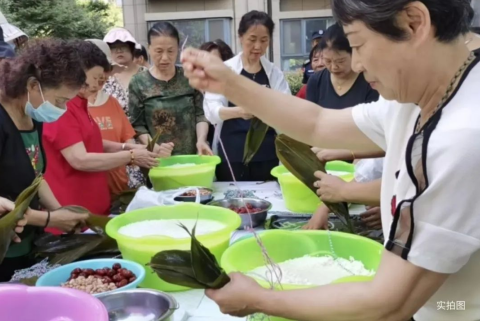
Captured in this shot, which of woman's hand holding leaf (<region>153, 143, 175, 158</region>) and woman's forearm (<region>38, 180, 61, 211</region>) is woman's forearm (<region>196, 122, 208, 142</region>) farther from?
woman's forearm (<region>38, 180, 61, 211</region>)

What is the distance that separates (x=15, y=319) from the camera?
1062 millimetres

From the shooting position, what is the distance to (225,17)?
32.1 ft

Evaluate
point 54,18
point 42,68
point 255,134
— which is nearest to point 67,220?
point 42,68

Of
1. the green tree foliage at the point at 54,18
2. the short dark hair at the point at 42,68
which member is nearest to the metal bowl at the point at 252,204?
the short dark hair at the point at 42,68

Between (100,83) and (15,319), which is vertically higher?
(100,83)

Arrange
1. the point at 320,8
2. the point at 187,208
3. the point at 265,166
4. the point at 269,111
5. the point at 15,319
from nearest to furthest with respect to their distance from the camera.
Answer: the point at 15,319 → the point at 269,111 → the point at 187,208 → the point at 265,166 → the point at 320,8

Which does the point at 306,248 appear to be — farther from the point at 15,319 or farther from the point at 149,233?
the point at 15,319

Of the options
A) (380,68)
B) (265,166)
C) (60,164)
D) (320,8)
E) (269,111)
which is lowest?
(265,166)

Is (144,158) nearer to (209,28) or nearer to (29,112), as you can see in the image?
(29,112)

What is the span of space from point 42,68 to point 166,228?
0.82 m

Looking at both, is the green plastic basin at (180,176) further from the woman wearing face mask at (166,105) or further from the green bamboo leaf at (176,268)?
the green bamboo leaf at (176,268)

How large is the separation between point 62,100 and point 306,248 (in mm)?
1167

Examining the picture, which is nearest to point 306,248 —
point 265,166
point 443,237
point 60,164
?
point 443,237

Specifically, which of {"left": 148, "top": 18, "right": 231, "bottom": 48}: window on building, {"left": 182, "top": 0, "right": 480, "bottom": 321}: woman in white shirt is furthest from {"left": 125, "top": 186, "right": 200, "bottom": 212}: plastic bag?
{"left": 148, "top": 18, "right": 231, "bottom": 48}: window on building
